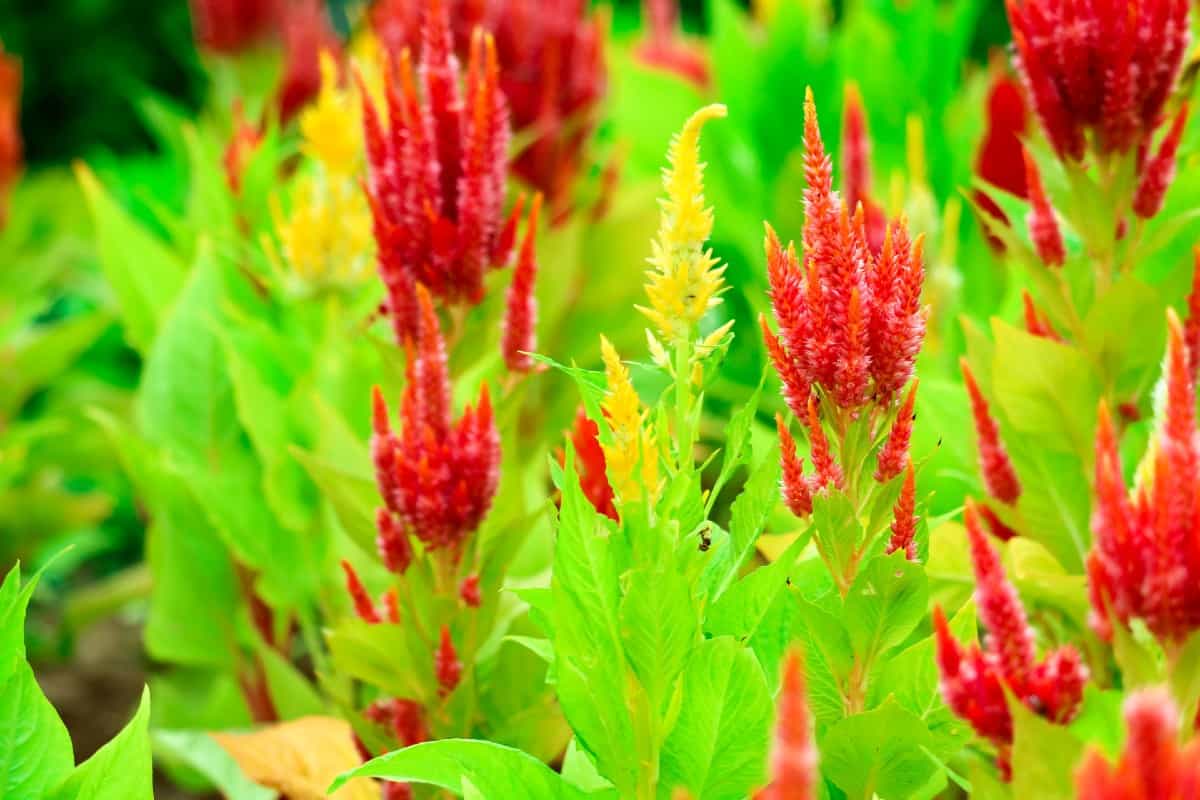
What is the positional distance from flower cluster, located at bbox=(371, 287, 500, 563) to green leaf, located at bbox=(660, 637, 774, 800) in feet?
1.19

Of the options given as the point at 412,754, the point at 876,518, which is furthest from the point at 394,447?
the point at 876,518

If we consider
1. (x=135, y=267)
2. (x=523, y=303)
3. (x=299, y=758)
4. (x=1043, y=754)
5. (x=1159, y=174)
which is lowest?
(x=299, y=758)

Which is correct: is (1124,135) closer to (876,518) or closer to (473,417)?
(876,518)

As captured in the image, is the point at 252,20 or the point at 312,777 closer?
the point at 312,777

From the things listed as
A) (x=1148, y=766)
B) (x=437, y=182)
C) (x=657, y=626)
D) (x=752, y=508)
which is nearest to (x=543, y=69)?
(x=437, y=182)

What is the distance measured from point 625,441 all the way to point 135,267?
6.44 feet

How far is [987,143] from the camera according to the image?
281cm

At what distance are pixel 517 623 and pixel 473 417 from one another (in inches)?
18.2

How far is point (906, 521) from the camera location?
129cm

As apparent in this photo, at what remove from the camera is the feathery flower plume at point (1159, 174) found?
67.4 inches

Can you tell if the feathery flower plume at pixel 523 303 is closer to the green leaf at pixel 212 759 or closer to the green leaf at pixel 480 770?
the green leaf at pixel 480 770

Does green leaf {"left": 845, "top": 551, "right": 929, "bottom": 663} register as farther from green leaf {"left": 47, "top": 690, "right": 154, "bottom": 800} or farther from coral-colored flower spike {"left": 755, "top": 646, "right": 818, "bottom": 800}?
green leaf {"left": 47, "top": 690, "right": 154, "bottom": 800}

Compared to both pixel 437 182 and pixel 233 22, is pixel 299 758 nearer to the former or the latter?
pixel 437 182

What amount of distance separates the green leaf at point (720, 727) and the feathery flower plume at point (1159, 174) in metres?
0.80
